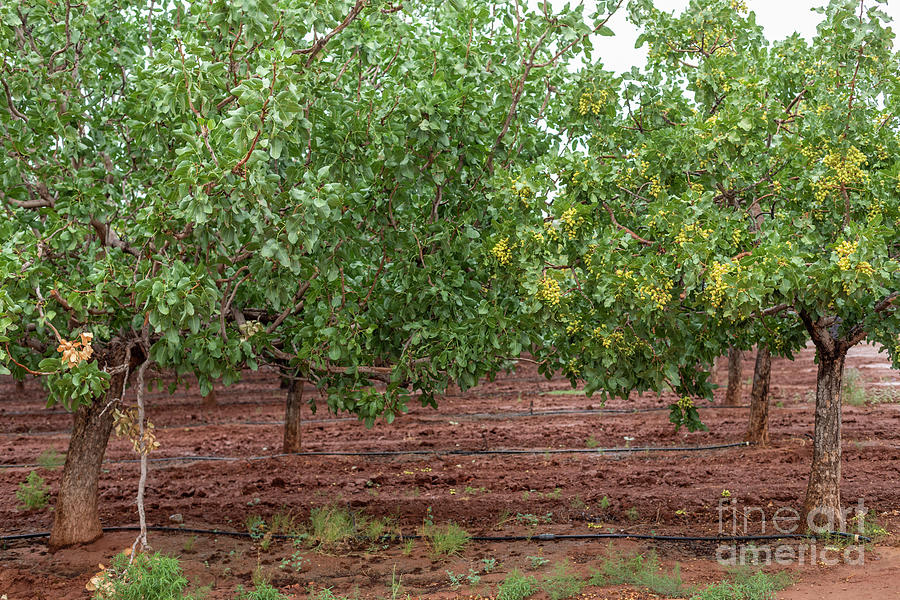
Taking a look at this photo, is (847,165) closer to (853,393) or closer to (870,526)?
(870,526)

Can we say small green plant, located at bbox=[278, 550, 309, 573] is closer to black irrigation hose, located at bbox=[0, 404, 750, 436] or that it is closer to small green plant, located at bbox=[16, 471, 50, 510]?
small green plant, located at bbox=[16, 471, 50, 510]

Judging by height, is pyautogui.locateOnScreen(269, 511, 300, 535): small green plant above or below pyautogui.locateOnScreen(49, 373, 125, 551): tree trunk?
below

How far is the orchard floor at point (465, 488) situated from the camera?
780 centimetres

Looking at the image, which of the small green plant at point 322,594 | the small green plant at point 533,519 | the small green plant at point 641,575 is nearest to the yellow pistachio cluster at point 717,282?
the small green plant at point 641,575

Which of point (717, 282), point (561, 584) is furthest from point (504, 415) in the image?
point (717, 282)

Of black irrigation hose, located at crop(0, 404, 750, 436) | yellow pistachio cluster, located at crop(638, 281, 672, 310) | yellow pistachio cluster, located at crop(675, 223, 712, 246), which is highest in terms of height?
yellow pistachio cluster, located at crop(675, 223, 712, 246)

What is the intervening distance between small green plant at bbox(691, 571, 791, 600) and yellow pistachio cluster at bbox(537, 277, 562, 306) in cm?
271

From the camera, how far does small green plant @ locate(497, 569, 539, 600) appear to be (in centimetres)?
682

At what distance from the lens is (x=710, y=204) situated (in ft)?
21.0

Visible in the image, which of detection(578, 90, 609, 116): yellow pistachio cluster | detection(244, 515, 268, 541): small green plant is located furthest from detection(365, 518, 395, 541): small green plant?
detection(578, 90, 609, 116): yellow pistachio cluster

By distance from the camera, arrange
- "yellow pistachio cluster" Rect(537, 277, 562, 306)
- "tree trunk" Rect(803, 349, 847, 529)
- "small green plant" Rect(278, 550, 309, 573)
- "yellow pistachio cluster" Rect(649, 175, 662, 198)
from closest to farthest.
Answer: "yellow pistachio cluster" Rect(537, 277, 562, 306)
"yellow pistachio cluster" Rect(649, 175, 662, 198)
"small green plant" Rect(278, 550, 309, 573)
"tree trunk" Rect(803, 349, 847, 529)

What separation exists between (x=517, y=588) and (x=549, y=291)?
2699 mm

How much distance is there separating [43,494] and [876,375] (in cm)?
2335

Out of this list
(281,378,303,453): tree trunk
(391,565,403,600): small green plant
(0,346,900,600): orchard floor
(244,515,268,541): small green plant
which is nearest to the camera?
(391,565,403,600): small green plant
